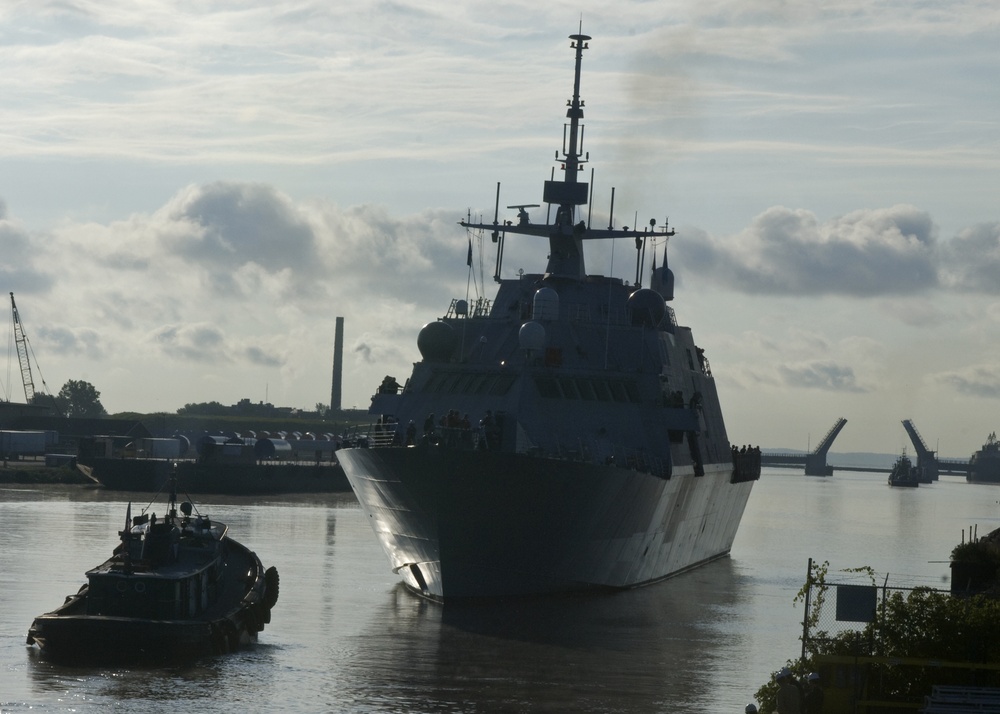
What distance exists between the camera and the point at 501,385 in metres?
35.4

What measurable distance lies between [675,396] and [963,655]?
62.0 feet

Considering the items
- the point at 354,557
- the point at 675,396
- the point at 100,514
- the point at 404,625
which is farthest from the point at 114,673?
the point at 100,514

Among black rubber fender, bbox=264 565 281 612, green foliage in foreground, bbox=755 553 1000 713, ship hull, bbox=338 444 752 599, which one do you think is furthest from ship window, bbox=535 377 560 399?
green foliage in foreground, bbox=755 553 1000 713

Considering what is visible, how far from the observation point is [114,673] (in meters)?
24.2

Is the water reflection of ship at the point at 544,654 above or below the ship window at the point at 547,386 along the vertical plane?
below

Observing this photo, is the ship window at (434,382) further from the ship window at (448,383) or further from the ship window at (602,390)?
the ship window at (602,390)

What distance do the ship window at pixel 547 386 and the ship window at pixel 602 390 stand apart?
1168 millimetres

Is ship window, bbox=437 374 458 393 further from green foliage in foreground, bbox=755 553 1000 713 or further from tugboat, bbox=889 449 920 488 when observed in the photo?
tugboat, bbox=889 449 920 488

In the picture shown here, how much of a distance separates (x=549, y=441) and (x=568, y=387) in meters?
2.11

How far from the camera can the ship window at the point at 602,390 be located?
117ft

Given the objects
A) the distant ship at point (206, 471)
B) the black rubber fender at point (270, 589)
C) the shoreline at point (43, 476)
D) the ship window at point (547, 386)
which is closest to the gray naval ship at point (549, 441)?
the ship window at point (547, 386)

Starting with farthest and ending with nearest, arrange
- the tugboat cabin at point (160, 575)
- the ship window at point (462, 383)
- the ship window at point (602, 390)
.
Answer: the ship window at point (462, 383) < the ship window at point (602, 390) < the tugboat cabin at point (160, 575)

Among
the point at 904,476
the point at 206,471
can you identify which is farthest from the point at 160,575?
the point at 904,476

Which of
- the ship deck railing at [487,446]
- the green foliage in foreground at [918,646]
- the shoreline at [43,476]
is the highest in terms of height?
the ship deck railing at [487,446]
